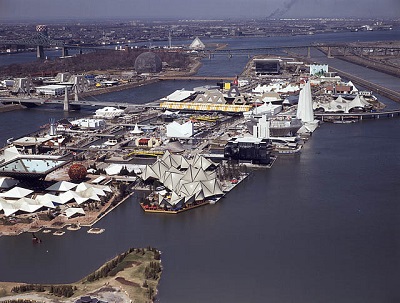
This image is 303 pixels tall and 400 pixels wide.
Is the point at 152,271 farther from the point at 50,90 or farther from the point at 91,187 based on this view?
the point at 50,90

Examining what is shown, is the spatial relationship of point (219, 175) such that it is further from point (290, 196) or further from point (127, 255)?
point (127, 255)

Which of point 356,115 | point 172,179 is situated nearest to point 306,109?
point 356,115

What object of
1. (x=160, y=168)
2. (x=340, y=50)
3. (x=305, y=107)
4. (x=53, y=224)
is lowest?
(x=53, y=224)

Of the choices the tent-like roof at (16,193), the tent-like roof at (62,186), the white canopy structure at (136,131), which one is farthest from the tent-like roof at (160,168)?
the white canopy structure at (136,131)

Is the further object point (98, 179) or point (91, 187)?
point (98, 179)

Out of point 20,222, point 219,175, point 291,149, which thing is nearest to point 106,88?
point 291,149

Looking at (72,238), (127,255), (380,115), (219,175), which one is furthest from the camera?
(380,115)
